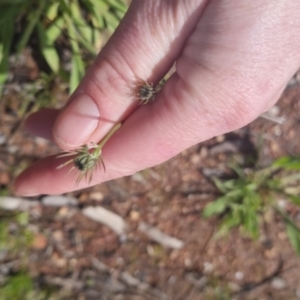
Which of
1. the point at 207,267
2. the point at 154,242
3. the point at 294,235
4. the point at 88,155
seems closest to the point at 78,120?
the point at 88,155

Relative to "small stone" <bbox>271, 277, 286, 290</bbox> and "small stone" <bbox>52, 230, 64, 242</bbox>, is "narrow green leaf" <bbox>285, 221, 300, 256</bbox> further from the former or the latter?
"small stone" <bbox>52, 230, 64, 242</bbox>

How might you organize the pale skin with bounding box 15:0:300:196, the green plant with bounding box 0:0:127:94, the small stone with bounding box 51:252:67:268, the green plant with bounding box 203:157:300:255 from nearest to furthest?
the pale skin with bounding box 15:0:300:196 → the green plant with bounding box 0:0:127:94 → the small stone with bounding box 51:252:67:268 → the green plant with bounding box 203:157:300:255

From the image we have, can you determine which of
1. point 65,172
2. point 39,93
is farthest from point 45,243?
point 65,172

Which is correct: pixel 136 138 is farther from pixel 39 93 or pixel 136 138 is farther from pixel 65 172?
pixel 39 93

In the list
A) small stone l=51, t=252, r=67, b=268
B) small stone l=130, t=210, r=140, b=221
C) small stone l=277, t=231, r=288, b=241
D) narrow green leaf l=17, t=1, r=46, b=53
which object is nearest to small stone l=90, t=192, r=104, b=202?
small stone l=130, t=210, r=140, b=221

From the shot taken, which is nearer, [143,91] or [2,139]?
[143,91]

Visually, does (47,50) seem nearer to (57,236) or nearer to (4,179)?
(4,179)
